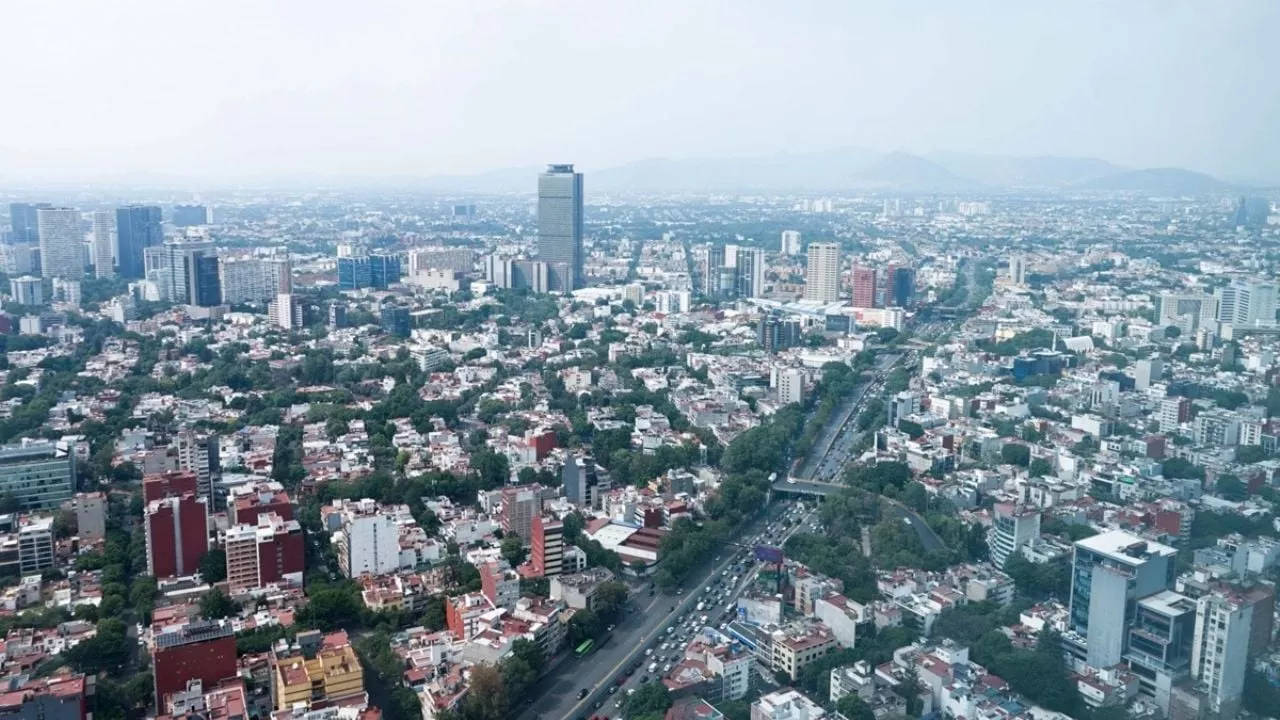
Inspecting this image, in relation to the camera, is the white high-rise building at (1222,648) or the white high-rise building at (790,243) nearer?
the white high-rise building at (1222,648)

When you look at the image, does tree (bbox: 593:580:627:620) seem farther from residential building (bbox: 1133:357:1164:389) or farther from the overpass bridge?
residential building (bbox: 1133:357:1164:389)

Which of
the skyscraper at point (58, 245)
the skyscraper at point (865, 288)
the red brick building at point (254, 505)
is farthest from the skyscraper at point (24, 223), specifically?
the red brick building at point (254, 505)

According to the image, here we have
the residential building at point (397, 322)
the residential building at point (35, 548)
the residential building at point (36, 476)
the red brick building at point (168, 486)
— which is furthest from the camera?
the residential building at point (397, 322)

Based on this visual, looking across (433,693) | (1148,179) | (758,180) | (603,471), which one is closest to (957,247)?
(1148,179)

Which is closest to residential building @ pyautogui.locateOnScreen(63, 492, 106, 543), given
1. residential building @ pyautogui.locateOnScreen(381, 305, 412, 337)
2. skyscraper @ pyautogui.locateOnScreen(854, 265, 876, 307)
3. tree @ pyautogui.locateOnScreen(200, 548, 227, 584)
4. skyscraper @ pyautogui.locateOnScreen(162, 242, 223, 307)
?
tree @ pyautogui.locateOnScreen(200, 548, 227, 584)

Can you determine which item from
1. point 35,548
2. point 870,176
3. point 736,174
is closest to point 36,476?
point 35,548

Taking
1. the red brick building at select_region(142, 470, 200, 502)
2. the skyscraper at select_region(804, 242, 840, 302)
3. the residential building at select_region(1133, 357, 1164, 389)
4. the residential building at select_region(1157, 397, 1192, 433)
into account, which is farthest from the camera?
the skyscraper at select_region(804, 242, 840, 302)

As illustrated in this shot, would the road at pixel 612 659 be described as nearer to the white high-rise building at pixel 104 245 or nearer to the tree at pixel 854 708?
the tree at pixel 854 708

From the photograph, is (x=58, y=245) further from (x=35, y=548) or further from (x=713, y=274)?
(x=35, y=548)
